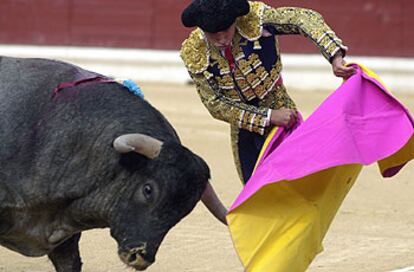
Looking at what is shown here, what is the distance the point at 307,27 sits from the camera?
4363 mm

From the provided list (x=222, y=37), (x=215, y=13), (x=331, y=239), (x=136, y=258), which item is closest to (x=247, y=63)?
(x=222, y=37)

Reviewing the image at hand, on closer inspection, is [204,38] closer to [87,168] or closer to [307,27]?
[307,27]

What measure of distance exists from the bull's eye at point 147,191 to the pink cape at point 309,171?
39cm

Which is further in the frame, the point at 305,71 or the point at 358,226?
the point at 305,71

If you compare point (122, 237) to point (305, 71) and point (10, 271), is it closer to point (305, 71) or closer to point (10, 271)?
point (10, 271)

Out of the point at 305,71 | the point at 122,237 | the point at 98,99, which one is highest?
the point at 98,99

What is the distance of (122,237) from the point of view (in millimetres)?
4125

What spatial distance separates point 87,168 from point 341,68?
0.93 metres

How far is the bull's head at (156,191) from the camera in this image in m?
4.05

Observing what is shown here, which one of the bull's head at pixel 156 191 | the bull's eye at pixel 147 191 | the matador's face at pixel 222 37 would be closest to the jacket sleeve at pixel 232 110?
the matador's face at pixel 222 37

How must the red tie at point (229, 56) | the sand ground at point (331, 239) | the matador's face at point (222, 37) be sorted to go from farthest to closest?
the sand ground at point (331, 239)
the red tie at point (229, 56)
the matador's face at point (222, 37)

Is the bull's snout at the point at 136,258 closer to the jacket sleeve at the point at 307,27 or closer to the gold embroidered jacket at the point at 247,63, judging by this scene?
the gold embroidered jacket at the point at 247,63

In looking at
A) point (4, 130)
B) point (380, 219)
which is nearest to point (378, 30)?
point (380, 219)

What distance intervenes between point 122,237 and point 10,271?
1.22 m
